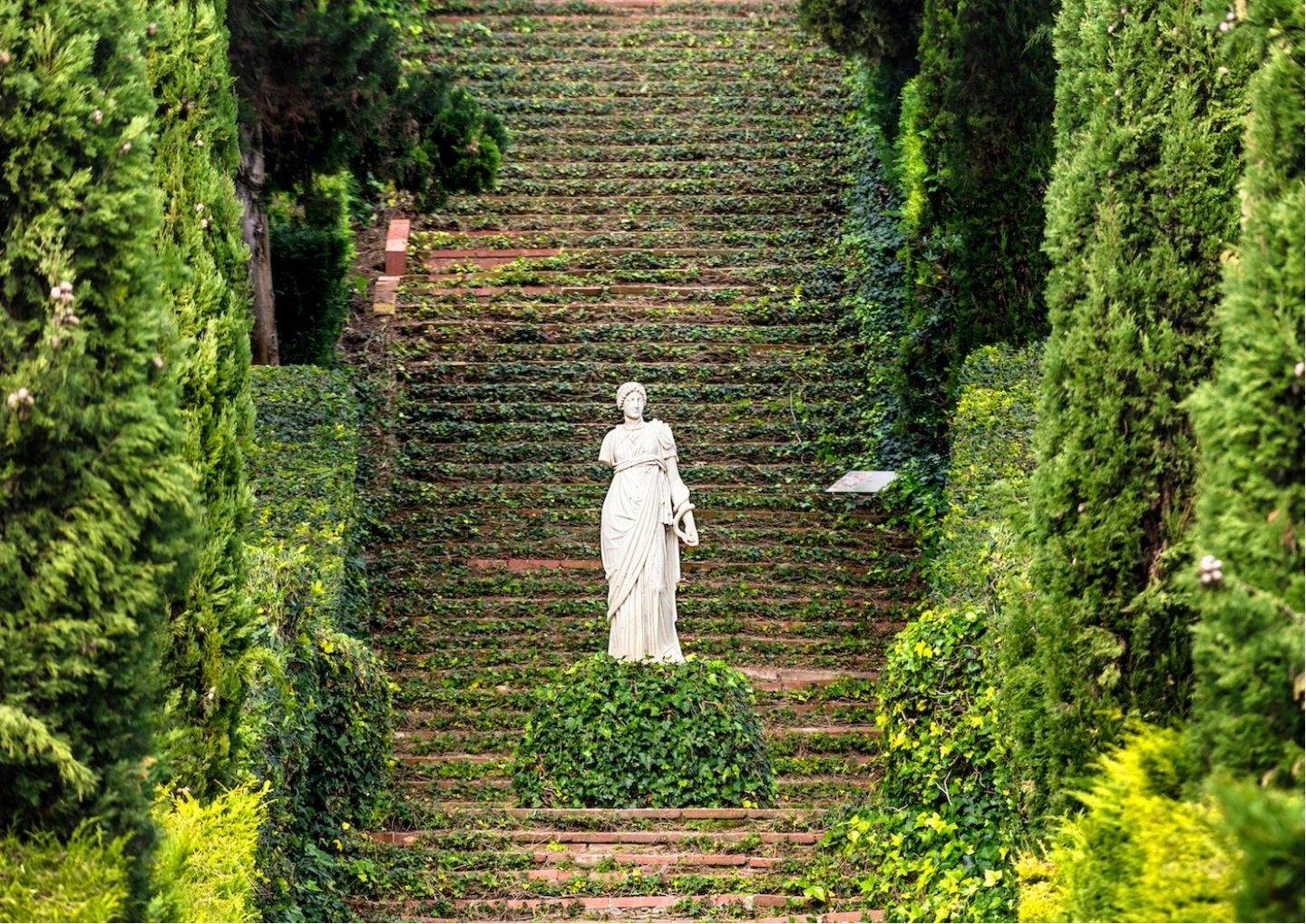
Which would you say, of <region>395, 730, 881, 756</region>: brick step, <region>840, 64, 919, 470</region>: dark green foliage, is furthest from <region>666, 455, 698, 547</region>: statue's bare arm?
<region>840, 64, 919, 470</region>: dark green foliage

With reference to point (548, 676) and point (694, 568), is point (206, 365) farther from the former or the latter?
point (694, 568)

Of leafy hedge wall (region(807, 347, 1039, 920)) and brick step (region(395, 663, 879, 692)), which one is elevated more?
leafy hedge wall (region(807, 347, 1039, 920))

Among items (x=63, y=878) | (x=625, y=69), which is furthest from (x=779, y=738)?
(x=625, y=69)

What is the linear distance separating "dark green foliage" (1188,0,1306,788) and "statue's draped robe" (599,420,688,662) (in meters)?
7.68

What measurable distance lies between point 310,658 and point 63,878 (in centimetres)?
531

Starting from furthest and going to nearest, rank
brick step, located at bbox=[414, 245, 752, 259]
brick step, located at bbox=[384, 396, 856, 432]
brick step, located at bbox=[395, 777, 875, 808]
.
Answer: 1. brick step, located at bbox=[414, 245, 752, 259]
2. brick step, located at bbox=[384, 396, 856, 432]
3. brick step, located at bbox=[395, 777, 875, 808]

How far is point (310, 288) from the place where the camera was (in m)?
20.7

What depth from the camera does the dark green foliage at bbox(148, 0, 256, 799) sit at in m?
8.48

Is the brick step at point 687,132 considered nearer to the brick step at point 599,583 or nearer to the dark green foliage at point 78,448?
the brick step at point 599,583

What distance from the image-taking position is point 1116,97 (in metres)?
7.98

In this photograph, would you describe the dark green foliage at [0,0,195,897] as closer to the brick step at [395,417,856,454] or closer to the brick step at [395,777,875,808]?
the brick step at [395,777,875,808]

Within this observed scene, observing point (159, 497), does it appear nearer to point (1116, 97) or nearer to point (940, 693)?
point (1116, 97)

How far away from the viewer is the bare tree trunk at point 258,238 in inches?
674

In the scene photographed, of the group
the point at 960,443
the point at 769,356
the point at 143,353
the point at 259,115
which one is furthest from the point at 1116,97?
the point at 769,356
